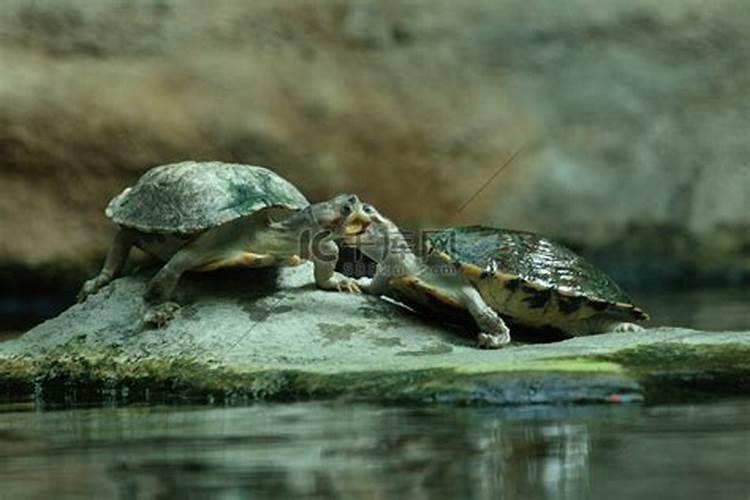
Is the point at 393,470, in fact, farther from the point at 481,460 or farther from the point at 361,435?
the point at 361,435

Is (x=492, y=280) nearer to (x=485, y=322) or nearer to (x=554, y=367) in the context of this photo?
(x=485, y=322)

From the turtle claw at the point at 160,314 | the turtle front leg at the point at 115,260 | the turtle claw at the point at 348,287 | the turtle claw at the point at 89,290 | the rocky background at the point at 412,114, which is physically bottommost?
the turtle claw at the point at 160,314

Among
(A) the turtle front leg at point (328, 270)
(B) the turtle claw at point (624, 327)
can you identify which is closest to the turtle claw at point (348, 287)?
(A) the turtle front leg at point (328, 270)

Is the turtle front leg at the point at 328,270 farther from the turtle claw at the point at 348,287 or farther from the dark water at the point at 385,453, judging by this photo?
the dark water at the point at 385,453

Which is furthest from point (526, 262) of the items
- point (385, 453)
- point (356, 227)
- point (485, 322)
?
point (385, 453)

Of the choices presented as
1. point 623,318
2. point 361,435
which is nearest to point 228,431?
point 361,435

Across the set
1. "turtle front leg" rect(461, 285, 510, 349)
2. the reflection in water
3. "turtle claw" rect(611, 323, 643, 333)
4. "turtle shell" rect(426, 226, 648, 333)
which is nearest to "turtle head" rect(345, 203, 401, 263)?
"turtle shell" rect(426, 226, 648, 333)
